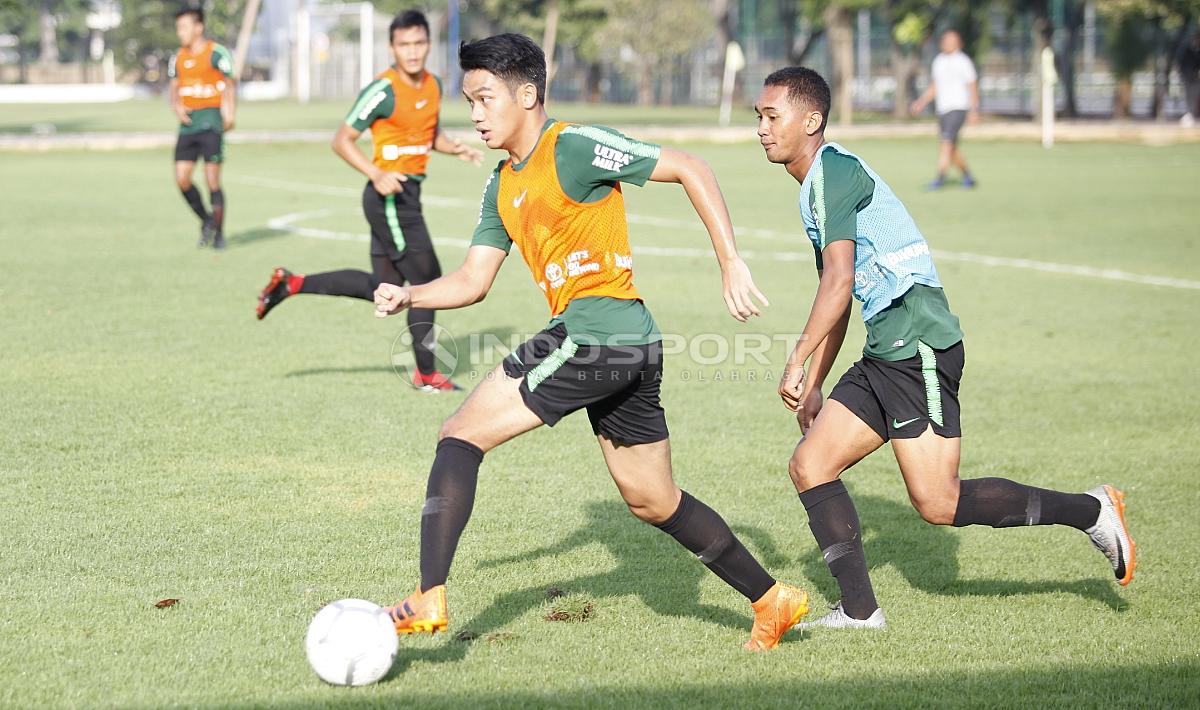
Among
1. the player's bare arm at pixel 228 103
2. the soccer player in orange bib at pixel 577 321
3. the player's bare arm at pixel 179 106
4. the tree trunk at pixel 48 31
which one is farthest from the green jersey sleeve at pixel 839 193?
the tree trunk at pixel 48 31

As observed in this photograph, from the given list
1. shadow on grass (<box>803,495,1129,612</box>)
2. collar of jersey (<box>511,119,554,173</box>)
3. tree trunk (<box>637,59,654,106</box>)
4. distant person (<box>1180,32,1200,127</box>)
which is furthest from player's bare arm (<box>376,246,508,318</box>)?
tree trunk (<box>637,59,654,106</box>)

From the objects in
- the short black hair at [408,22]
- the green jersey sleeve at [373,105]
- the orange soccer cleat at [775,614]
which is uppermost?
the short black hair at [408,22]

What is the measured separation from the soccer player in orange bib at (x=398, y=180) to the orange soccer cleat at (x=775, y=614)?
14.8 ft

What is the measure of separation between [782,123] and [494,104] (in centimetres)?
106

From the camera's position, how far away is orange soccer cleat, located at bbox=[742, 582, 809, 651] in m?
4.66

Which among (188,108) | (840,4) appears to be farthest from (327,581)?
(840,4)

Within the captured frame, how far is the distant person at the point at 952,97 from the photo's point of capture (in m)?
22.1

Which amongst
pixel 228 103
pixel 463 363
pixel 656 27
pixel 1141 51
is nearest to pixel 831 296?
pixel 463 363

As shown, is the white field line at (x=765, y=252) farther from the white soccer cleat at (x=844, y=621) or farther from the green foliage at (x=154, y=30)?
the green foliage at (x=154, y=30)

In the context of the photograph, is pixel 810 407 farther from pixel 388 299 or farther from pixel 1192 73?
pixel 1192 73

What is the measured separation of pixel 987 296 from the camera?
41.8 ft

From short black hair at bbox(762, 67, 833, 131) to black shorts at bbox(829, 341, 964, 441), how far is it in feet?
2.96

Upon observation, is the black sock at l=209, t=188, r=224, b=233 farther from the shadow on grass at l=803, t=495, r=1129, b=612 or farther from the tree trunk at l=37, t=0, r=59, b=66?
the tree trunk at l=37, t=0, r=59, b=66

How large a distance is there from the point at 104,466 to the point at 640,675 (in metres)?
3.55
